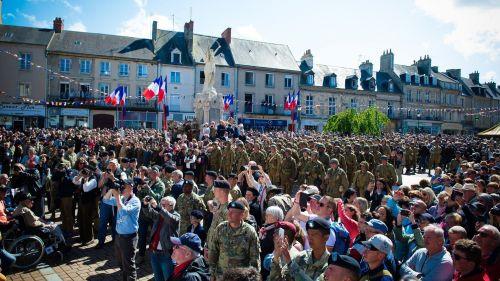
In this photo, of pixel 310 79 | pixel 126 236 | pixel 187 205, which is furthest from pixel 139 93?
pixel 126 236

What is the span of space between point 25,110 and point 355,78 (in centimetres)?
3812

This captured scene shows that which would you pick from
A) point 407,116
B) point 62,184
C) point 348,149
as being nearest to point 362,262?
point 62,184

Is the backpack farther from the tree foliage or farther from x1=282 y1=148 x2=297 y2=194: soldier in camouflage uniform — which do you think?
the tree foliage

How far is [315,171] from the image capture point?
472 inches

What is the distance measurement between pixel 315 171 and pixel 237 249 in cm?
791

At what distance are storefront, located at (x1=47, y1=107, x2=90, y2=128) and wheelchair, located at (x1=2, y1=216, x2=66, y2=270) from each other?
32.3 m

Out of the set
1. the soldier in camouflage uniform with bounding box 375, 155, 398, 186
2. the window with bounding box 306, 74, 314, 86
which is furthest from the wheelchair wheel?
the window with bounding box 306, 74, 314, 86

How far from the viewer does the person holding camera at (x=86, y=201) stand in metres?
8.62

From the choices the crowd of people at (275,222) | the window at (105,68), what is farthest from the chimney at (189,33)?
the crowd of people at (275,222)

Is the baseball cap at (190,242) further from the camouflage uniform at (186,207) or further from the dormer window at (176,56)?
the dormer window at (176,56)

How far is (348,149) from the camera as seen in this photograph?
15.2 m

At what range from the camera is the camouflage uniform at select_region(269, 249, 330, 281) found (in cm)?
357

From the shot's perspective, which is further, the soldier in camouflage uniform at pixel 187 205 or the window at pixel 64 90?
the window at pixel 64 90

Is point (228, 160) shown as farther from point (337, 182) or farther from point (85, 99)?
point (85, 99)
